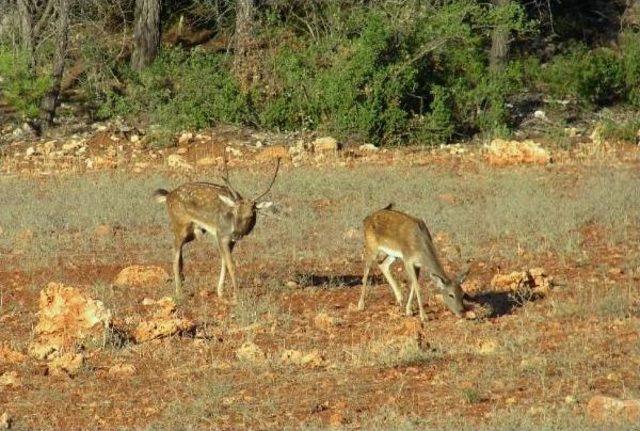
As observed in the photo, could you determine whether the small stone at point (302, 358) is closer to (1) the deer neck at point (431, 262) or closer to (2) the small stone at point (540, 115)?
(1) the deer neck at point (431, 262)

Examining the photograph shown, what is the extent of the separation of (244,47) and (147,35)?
303 cm

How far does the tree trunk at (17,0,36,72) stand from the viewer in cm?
2801

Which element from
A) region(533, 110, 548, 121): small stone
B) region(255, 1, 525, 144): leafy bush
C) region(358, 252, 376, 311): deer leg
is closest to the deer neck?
region(358, 252, 376, 311): deer leg

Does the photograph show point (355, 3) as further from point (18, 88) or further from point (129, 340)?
point (129, 340)

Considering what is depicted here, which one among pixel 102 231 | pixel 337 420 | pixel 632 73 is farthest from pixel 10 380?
pixel 632 73

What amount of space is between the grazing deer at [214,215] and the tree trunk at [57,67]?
13378 mm

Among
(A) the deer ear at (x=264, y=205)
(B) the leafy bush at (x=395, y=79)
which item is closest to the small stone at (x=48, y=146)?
(B) the leafy bush at (x=395, y=79)

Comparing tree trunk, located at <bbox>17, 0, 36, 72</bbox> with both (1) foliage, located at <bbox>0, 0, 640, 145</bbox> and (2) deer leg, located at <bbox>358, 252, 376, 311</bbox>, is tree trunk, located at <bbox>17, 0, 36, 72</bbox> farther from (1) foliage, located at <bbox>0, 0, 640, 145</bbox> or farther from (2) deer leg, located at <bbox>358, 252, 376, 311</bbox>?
(2) deer leg, located at <bbox>358, 252, 376, 311</bbox>

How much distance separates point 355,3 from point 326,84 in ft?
11.4

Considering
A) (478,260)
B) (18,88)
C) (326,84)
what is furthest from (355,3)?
(478,260)

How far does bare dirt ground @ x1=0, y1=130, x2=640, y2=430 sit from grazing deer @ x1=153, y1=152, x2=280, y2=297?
39 cm

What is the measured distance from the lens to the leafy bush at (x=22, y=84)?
90.9ft

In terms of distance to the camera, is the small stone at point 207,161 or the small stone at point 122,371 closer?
the small stone at point 122,371

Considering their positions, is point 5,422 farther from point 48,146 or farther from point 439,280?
point 48,146
